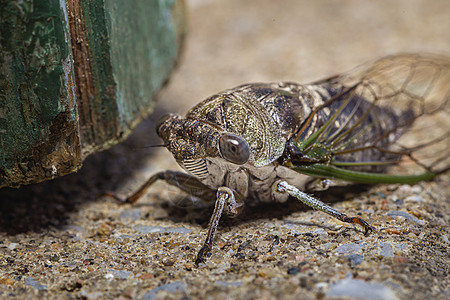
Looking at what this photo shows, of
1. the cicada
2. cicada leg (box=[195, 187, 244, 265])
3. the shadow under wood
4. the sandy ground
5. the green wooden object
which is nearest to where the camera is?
the sandy ground

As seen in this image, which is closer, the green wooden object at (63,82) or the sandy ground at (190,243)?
the sandy ground at (190,243)

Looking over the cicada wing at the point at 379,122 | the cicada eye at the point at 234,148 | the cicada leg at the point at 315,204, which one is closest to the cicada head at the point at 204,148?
the cicada eye at the point at 234,148

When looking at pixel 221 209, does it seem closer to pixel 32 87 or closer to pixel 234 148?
pixel 234 148

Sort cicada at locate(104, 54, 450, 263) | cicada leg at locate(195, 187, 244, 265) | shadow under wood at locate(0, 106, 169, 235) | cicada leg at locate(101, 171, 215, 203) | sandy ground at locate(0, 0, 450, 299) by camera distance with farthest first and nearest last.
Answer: shadow under wood at locate(0, 106, 169, 235), cicada leg at locate(101, 171, 215, 203), cicada at locate(104, 54, 450, 263), cicada leg at locate(195, 187, 244, 265), sandy ground at locate(0, 0, 450, 299)

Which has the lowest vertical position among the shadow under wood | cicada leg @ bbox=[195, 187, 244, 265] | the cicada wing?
the shadow under wood

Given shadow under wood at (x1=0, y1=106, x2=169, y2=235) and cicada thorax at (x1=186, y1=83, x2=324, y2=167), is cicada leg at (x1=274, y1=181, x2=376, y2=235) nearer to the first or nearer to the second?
cicada thorax at (x1=186, y1=83, x2=324, y2=167)

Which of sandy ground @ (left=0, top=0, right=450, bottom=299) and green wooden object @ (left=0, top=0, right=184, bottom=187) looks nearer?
sandy ground @ (left=0, top=0, right=450, bottom=299)

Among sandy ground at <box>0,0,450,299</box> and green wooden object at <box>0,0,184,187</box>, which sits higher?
green wooden object at <box>0,0,184,187</box>

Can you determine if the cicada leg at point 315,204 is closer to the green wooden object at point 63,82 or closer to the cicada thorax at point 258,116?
the cicada thorax at point 258,116

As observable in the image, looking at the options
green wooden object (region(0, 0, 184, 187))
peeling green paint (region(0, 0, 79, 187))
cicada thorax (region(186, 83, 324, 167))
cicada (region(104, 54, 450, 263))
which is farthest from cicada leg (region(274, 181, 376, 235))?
peeling green paint (region(0, 0, 79, 187))
